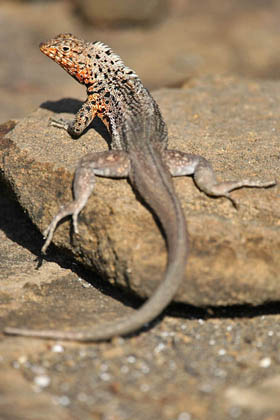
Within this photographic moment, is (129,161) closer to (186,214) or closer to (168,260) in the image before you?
(186,214)

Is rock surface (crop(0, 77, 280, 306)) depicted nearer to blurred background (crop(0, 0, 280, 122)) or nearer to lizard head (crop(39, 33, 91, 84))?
lizard head (crop(39, 33, 91, 84))

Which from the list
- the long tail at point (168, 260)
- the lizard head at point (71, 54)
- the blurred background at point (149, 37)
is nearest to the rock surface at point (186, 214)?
the long tail at point (168, 260)

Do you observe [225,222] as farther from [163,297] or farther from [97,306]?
[97,306]

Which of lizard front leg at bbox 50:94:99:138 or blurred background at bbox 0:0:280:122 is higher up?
lizard front leg at bbox 50:94:99:138

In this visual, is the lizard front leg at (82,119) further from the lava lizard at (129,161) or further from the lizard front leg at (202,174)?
the lizard front leg at (202,174)

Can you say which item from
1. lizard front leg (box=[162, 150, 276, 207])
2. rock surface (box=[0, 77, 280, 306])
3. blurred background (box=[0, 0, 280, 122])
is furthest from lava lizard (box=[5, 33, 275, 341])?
blurred background (box=[0, 0, 280, 122])

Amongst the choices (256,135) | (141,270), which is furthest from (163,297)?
(256,135)
